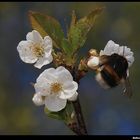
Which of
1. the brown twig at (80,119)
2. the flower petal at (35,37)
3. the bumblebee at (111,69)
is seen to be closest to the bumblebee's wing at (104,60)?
the bumblebee at (111,69)

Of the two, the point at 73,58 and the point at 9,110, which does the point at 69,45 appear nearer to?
the point at 73,58

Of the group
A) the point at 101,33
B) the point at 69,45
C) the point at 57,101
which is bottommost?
the point at 101,33

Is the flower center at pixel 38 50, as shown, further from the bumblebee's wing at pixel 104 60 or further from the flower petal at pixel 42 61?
the bumblebee's wing at pixel 104 60

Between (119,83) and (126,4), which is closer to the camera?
(119,83)

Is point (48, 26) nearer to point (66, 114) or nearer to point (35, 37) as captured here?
point (35, 37)
